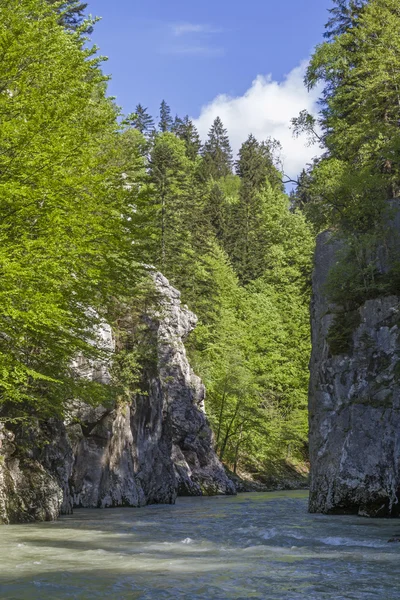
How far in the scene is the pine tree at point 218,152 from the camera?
10350cm

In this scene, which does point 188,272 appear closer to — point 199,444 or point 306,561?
point 199,444

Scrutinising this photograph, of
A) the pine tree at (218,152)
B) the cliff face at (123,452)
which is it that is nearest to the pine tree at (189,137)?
the pine tree at (218,152)

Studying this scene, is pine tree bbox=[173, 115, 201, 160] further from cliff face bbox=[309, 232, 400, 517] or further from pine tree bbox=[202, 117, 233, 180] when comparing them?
cliff face bbox=[309, 232, 400, 517]

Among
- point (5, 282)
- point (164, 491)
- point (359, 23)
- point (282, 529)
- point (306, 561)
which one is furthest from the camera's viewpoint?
point (359, 23)

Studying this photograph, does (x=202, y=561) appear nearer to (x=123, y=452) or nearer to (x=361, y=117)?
(x=123, y=452)

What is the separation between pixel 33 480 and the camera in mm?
17016

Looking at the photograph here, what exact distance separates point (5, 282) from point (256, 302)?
153ft

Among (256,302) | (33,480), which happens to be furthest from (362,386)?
(256,302)

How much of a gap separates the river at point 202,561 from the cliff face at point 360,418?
1812 millimetres

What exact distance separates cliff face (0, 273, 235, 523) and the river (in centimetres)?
180

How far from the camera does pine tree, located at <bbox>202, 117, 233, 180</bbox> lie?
10350 centimetres

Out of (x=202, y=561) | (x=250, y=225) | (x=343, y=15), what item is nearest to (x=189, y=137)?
(x=250, y=225)

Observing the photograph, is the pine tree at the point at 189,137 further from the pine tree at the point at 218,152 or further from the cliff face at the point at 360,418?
the cliff face at the point at 360,418

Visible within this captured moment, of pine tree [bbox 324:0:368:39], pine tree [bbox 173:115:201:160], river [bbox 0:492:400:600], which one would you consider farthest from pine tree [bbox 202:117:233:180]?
river [bbox 0:492:400:600]
